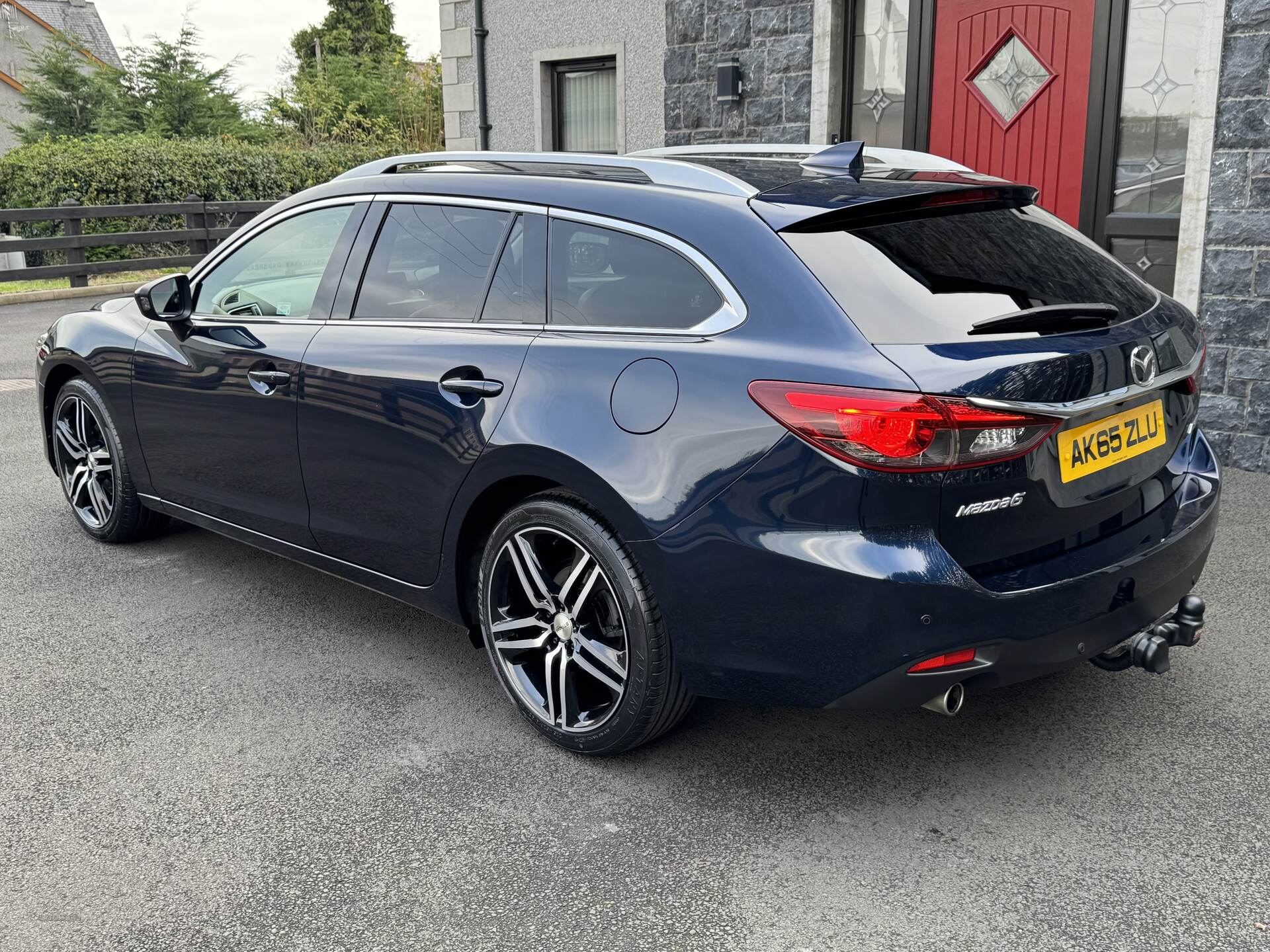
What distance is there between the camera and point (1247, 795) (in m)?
3.17

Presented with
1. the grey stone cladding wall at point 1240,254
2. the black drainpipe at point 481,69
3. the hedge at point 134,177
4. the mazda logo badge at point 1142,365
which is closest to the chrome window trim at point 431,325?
the mazda logo badge at point 1142,365

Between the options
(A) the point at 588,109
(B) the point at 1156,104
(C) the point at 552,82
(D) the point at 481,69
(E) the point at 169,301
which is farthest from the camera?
(D) the point at 481,69

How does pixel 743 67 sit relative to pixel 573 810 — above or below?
above

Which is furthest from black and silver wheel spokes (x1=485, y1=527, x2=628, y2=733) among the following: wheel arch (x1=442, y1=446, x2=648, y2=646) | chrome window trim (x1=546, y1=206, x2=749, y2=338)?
chrome window trim (x1=546, y1=206, x2=749, y2=338)

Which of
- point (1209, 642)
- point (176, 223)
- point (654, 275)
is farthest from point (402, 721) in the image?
point (176, 223)

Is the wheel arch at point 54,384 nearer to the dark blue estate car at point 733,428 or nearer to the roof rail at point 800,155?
the dark blue estate car at point 733,428

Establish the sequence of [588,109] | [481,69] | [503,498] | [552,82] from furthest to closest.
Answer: [481,69], [552,82], [588,109], [503,498]

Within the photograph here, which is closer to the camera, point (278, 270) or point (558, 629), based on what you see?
point (558, 629)

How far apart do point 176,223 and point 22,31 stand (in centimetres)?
3577

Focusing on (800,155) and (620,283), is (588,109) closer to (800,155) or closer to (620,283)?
(800,155)

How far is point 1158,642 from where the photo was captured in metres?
3.11

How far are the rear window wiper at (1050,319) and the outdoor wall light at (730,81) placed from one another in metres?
6.72

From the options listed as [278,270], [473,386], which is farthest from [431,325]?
[278,270]

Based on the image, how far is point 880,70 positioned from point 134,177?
50.8 ft
